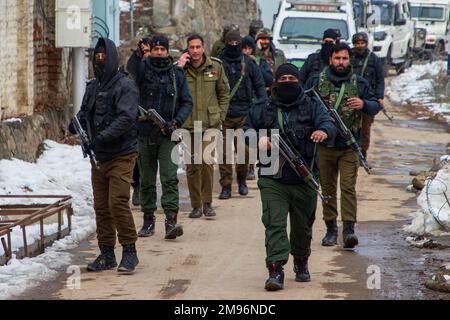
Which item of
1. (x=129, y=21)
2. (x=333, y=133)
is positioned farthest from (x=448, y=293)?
(x=129, y=21)

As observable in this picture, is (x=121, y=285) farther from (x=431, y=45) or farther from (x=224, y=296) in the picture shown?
(x=431, y=45)

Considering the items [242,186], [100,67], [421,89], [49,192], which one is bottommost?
[421,89]

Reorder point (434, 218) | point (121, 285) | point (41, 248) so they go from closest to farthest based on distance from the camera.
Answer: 1. point (121, 285)
2. point (41, 248)
3. point (434, 218)

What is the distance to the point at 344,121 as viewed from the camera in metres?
11.1

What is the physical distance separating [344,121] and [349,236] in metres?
1.07

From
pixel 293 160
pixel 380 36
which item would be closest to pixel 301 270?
pixel 293 160

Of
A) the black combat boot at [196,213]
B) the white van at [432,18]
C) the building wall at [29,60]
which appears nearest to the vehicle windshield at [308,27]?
the building wall at [29,60]

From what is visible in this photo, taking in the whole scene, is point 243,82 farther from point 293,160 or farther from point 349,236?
point 293,160

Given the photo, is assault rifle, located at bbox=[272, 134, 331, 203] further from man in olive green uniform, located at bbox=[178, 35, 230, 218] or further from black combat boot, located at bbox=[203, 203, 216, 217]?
black combat boot, located at bbox=[203, 203, 216, 217]

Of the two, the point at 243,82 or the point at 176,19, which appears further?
the point at 176,19

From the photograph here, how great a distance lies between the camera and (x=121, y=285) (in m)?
9.28

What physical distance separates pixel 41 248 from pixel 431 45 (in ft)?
131

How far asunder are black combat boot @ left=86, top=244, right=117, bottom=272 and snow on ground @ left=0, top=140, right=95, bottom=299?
32 centimetres
